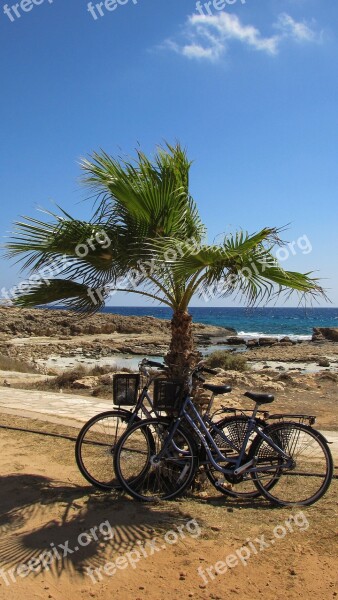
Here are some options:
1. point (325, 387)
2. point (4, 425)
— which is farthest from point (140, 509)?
point (325, 387)

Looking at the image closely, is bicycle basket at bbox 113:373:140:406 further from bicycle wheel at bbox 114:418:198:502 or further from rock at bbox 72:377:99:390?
rock at bbox 72:377:99:390

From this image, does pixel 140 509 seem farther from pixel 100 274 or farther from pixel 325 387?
pixel 325 387

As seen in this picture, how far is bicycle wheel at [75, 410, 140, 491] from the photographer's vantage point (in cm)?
490

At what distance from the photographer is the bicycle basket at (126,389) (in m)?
4.88

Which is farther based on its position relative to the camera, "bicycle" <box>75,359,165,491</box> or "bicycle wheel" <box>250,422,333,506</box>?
"bicycle" <box>75,359,165,491</box>

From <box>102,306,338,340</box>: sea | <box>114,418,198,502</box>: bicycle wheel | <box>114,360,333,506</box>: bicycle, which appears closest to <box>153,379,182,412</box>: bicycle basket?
<box>114,360,333,506</box>: bicycle

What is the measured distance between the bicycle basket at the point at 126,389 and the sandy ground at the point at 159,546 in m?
0.83

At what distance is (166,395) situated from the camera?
4797 millimetres

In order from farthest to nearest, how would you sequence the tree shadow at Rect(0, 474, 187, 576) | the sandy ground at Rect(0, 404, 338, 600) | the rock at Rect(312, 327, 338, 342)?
the rock at Rect(312, 327, 338, 342), the tree shadow at Rect(0, 474, 187, 576), the sandy ground at Rect(0, 404, 338, 600)

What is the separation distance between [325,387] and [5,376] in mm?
8778

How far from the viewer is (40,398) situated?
10406 millimetres

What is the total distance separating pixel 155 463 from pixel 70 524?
0.89 meters

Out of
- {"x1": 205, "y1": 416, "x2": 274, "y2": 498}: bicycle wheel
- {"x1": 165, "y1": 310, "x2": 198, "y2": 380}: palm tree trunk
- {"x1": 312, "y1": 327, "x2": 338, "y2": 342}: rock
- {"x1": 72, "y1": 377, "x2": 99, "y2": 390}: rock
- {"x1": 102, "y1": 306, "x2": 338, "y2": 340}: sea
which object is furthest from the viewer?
{"x1": 102, "y1": 306, "x2": 338, "y2": 340}: sea

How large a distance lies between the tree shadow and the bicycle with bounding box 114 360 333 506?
27 centimetres
